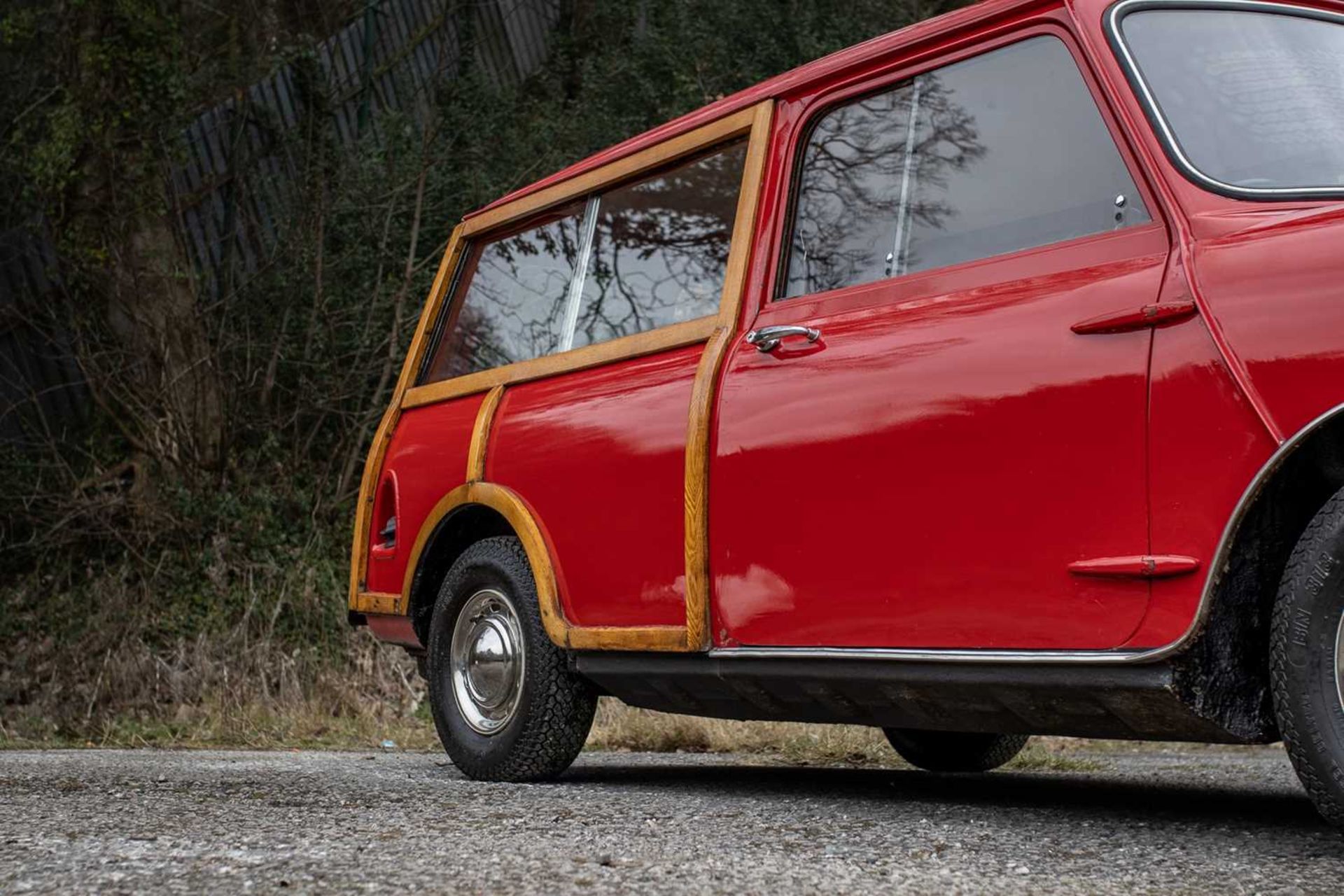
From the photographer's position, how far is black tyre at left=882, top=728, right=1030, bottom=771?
628 cm

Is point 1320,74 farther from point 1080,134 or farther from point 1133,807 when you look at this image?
point 1133,807

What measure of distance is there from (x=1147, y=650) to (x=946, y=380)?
0.85 metres

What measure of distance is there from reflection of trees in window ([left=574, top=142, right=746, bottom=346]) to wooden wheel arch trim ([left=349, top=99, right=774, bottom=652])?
7cm

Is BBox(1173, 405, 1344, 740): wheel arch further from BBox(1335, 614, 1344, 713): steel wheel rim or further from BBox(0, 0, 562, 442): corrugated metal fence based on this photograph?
BBox(0, 0, 562, 442): corrugated metal fence

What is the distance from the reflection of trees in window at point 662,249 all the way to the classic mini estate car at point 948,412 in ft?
0.05

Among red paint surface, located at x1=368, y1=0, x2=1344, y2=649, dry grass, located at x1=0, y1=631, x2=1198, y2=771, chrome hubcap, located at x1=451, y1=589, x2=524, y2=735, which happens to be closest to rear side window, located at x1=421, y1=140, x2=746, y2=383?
red paint surface, located at x1=368, y1=0, x2=1344, y2=649

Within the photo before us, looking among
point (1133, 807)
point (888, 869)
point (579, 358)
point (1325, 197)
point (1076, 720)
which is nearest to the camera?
point (888, 869)

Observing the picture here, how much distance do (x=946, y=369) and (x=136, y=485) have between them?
1016cm

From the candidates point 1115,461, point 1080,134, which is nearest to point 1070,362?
point 1115,461

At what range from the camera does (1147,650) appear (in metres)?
3.66

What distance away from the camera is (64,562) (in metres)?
12.9

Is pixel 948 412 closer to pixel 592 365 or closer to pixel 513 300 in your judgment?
pixel 592 365

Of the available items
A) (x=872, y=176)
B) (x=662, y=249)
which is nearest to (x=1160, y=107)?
(x=872, y=176)

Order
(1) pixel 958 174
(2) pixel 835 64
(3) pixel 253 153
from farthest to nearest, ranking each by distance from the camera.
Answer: (3) pixel 253 153 < (2) pixel 835 64 < (1) pixel 958 174
